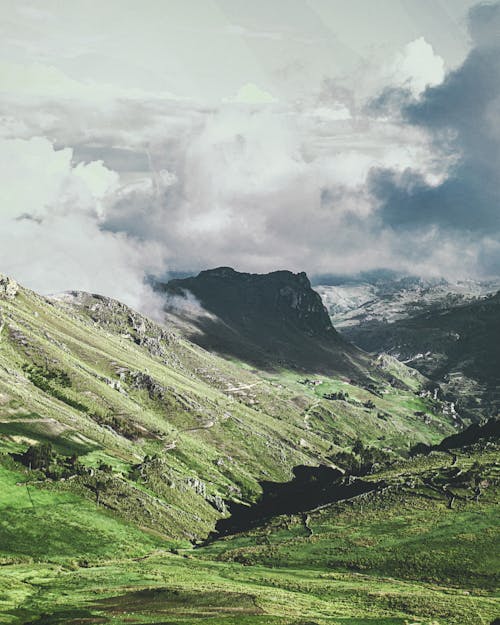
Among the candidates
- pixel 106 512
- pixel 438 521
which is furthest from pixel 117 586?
pixel 438 521

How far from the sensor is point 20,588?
10981 centimetres

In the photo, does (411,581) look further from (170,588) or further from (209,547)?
(209,547)

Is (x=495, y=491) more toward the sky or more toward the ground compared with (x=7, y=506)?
more toward the sky

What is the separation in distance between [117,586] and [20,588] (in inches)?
796

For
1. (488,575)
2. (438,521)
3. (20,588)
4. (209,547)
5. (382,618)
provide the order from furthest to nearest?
(209,547) → (438,521) → (488,575) → (20,588) → (382,618)

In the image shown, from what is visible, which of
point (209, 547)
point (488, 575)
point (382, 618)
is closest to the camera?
point (382, 618)

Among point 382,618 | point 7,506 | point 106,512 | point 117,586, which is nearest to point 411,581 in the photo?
point 382,618

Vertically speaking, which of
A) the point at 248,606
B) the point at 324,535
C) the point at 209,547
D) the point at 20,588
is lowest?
the point at 209,547

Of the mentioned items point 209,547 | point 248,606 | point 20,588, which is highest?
point 248,606

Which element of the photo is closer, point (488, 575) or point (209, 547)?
point (488, 575)

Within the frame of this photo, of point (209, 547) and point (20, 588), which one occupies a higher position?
point (20, 588)

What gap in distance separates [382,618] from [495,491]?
12201cm

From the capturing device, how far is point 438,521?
172500mm

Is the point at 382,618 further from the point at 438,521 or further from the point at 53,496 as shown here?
the point at 53,496
